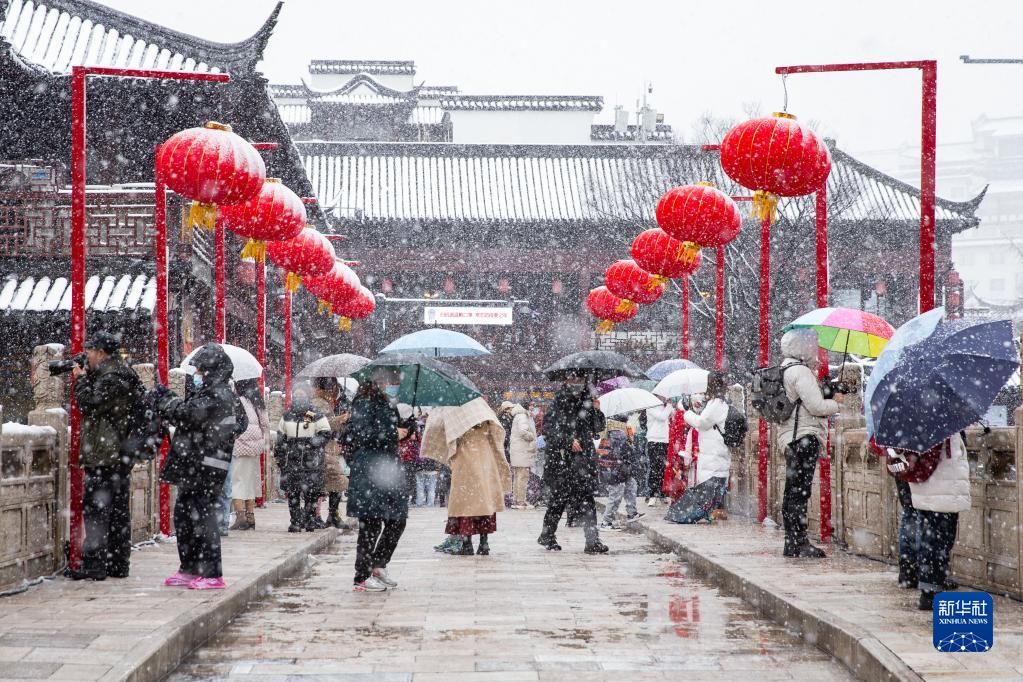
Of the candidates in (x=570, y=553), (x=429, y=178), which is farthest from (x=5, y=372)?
(x=429, y=178)

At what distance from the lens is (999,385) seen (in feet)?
23.4

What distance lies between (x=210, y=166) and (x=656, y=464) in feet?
36.2

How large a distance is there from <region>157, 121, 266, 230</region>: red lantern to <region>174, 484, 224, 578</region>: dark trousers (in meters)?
3.25

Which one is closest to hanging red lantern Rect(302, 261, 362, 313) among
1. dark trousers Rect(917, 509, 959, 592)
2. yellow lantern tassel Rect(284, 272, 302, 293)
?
yellow lantern tassel Rect(284, 272, 302, 293)

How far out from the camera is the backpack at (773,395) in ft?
35.4

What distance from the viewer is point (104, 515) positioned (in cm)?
926

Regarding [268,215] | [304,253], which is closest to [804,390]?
[268,215]

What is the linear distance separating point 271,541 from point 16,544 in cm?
440

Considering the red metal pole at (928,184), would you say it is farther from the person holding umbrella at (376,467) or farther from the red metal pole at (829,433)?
the person holding umbrella at (376,467)

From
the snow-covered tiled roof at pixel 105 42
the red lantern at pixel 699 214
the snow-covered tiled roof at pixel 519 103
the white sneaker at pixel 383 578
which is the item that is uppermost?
the snow-covered tiled roof at pixel 519 103

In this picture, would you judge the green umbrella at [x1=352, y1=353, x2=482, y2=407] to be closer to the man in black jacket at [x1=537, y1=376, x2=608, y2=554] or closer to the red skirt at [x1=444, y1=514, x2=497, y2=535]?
the red skirt at [x1=444, y1=514, x2=497, y2=535]

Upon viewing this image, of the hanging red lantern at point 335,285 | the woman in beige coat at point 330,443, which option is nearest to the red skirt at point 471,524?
the woman in beige coat at point 330,443

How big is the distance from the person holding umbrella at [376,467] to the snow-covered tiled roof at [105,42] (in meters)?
10.5

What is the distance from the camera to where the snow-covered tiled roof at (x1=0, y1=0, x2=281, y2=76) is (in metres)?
19.0
